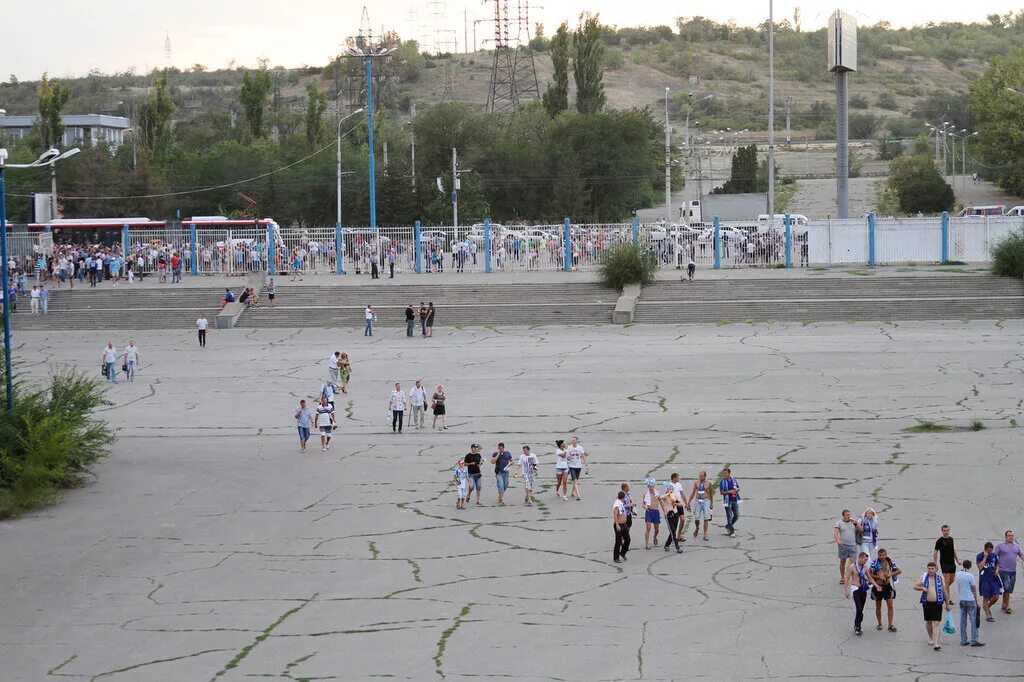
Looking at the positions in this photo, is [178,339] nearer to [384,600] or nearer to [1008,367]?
[1008,367]

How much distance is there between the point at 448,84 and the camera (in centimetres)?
14238

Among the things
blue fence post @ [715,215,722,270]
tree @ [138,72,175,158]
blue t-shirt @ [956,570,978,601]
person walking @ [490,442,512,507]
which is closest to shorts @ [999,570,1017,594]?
blue t-shirt @ [956,570,978,601]

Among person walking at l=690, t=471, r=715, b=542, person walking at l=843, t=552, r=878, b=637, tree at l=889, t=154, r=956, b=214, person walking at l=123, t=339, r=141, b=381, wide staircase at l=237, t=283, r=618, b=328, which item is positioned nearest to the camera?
person walking at l=843, t=552, r=878, b=637

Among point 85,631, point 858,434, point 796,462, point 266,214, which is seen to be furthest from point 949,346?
point 266,214

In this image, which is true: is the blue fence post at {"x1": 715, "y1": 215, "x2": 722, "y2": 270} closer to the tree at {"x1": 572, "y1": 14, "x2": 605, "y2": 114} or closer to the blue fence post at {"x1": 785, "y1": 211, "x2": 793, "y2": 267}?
the blue fence post at {"x1": 785, "y1": 211, "x2": 793, "y2": 267}

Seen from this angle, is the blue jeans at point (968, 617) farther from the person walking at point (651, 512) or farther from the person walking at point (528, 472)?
the person walking at point (528, 472)

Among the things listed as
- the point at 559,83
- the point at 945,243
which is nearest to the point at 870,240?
the point at 945,243

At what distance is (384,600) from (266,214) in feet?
206

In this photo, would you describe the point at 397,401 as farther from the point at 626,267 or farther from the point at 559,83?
the point at 559,83

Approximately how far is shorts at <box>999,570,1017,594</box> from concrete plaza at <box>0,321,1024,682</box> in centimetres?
33

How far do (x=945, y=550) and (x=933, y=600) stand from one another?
1281 mm

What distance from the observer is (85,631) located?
14383mm

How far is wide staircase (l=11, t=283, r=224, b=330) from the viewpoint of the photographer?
43719 millimetres

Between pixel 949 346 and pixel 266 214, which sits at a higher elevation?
pixel 266 214
